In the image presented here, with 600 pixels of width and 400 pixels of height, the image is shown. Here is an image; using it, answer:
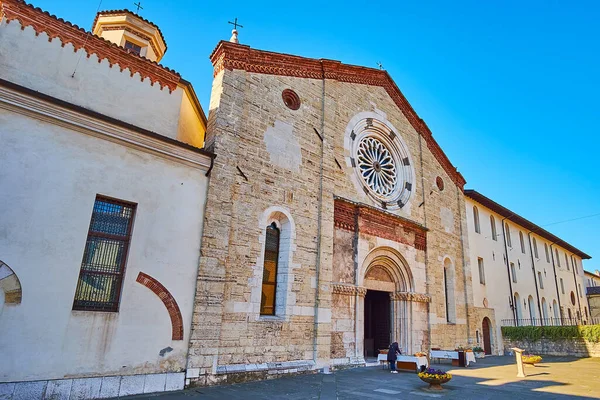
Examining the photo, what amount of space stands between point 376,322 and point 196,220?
910 centimetres

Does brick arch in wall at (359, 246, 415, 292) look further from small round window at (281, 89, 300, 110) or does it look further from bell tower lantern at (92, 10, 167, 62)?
bell tower lantern at (92, 10, 167, 62)

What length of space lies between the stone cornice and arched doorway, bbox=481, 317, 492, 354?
17.2 m

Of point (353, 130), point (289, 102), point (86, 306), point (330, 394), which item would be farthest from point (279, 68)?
point (330, 394)

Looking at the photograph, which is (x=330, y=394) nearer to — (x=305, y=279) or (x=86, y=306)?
(x=305, y=279)

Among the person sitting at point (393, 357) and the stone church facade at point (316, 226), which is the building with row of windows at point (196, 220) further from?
the person sitting at point (393, 357)

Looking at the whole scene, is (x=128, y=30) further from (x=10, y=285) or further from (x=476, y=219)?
(x=476, y=219)

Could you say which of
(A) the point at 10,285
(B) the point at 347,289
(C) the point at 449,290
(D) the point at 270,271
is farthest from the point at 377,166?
(A) the point at 10,285

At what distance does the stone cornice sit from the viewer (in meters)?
6.64

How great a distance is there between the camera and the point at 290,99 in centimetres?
1200

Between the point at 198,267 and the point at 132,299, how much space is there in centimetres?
154

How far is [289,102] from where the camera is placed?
1195 cm

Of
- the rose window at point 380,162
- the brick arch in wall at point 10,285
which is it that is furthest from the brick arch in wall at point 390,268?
the brick arch in wall at point 10,285

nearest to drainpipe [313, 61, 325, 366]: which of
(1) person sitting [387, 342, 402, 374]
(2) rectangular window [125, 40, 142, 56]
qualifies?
(1) person sitting [387, 342, 402, 374]

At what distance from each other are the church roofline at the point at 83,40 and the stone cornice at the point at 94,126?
247 cm
